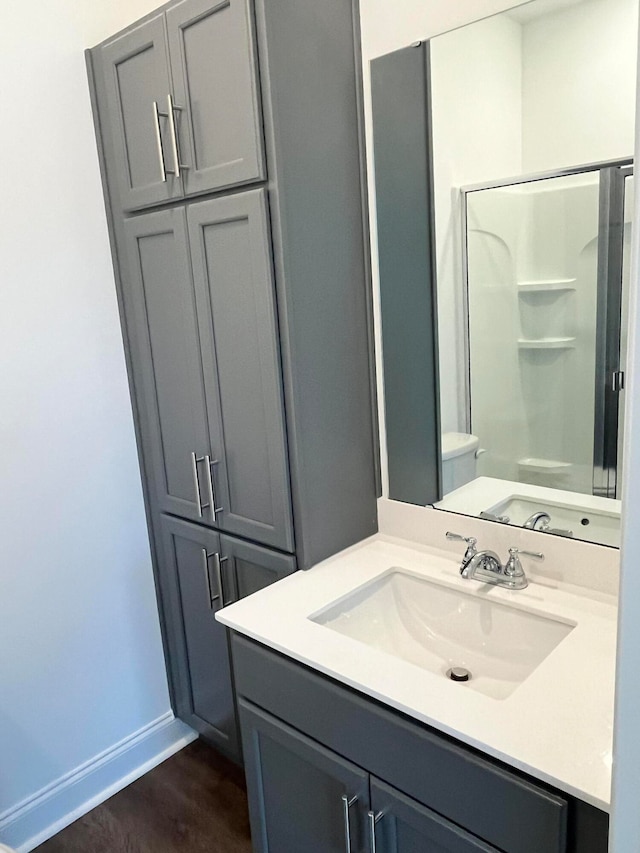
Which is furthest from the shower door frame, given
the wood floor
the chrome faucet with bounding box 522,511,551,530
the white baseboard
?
the white baseboard

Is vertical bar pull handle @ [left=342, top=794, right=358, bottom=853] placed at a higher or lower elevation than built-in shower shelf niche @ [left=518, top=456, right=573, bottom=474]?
lower

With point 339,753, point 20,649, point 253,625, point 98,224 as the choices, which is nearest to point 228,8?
point 98,224

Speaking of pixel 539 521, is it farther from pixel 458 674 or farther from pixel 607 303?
pixel 607 303

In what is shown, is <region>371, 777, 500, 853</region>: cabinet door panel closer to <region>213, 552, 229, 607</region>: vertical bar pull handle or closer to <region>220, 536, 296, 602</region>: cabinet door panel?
<region>220, 536, 296, 602</region>: cabinet door panel

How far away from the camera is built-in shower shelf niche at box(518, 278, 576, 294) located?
4.68 feet

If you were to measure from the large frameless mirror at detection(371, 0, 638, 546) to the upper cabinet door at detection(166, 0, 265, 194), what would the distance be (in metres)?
0.37

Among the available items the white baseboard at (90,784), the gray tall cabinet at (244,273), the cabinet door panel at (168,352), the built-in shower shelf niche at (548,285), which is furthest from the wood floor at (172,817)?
the built-in shower shelf niche at (548,285)

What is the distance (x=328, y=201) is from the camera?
5.27 feet

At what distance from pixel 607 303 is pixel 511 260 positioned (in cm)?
25

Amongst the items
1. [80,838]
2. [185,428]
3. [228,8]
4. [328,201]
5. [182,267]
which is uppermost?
[228,8]

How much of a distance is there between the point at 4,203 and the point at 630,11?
5.03 feet

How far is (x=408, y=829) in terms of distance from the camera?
1.23 meters

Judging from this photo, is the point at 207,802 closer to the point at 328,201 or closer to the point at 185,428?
the point at 185,428

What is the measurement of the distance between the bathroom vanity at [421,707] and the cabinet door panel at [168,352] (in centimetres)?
52
